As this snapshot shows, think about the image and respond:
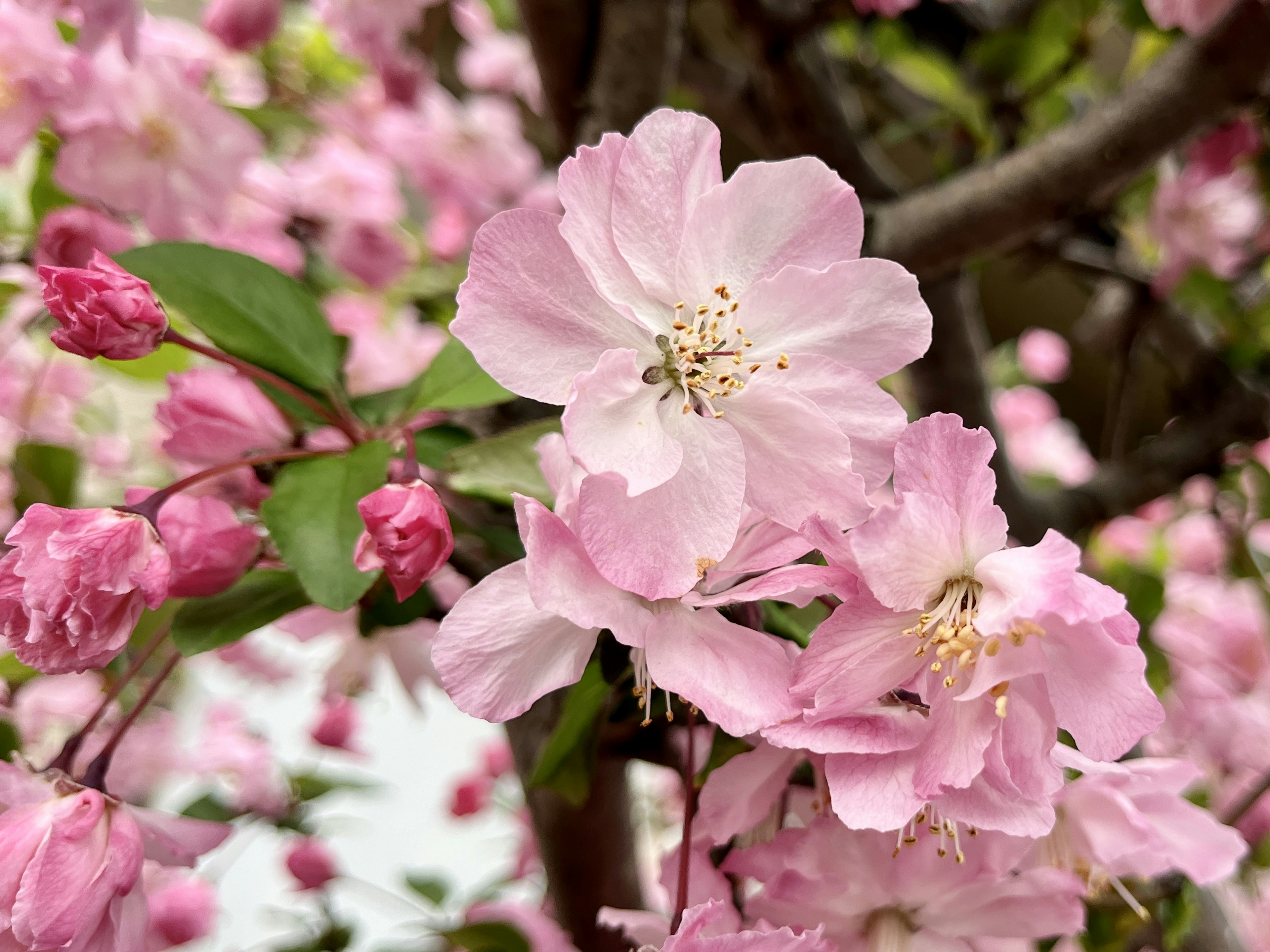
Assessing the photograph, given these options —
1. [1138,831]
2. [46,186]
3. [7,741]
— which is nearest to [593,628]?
[1138,831]

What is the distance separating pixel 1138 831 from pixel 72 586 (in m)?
0.39

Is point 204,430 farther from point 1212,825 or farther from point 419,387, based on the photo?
point 1212,825

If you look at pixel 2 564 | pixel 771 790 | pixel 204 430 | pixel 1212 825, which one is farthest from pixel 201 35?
pixel 1212 825

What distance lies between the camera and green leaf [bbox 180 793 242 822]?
2.75ft

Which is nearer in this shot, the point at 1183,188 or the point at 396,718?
the point at 1183,188

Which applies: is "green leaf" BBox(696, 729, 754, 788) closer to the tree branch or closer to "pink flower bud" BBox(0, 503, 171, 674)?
"pink flower bud" BBox(0, 503, 171, 674)

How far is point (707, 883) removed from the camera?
357mm

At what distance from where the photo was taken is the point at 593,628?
0.95 feet

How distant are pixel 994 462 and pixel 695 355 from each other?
2.01 feet

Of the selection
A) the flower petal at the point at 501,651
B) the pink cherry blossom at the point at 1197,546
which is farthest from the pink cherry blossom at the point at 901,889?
the pink cherry blossom at the point at 1197,546

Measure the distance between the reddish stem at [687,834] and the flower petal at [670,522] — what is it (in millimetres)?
79

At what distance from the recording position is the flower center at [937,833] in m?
0.32

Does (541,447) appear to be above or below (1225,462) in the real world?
above

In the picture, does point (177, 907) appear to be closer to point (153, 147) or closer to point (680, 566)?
point (153, 147)
